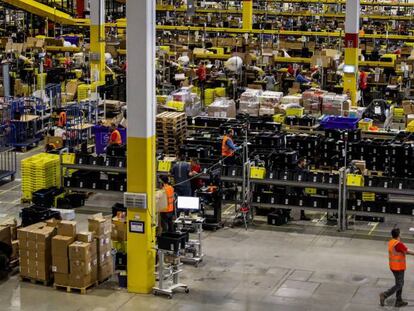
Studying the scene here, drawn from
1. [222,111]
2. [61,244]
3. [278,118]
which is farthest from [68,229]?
[278,118]

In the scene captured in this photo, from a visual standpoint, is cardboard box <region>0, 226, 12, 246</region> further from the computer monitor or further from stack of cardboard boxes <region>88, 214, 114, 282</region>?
the computer monitor

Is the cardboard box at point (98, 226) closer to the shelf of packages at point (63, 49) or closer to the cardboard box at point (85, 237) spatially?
the cardboard box at point (85, 237)

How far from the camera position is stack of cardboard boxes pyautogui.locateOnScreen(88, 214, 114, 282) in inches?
651

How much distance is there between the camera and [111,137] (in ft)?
77.1

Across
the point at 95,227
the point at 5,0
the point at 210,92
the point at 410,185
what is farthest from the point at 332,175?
the point at 5,0

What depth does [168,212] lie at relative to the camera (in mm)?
18062

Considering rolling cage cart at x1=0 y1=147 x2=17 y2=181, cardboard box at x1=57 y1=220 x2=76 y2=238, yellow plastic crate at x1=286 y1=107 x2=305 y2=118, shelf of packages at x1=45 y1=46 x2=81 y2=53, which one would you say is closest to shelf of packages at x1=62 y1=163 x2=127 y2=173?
rolling cage cart at x1=0 y1=147 x2=17 y2=181

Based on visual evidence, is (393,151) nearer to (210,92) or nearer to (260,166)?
(260,166)

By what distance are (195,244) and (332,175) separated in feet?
12.2

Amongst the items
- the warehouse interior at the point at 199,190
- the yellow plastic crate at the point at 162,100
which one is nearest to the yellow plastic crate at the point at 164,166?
the warehouse interior at the point at 199,190

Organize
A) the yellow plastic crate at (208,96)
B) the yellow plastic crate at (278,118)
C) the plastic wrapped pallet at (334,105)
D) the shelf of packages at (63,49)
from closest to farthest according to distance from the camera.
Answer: the yellow plastic crate at (278,118) → the plastic wrapped pallet at (334,105) → the yellow plastic crate at (208,96) → the shelf of packages at (63,49)

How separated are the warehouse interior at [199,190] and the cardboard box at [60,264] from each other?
25mm

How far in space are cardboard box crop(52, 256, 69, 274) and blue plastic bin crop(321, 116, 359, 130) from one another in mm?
11856

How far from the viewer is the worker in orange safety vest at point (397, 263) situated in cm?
1529
